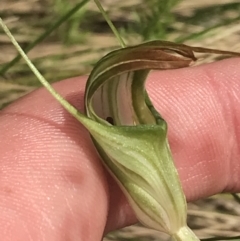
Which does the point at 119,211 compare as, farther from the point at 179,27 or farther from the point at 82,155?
the point at 179,27

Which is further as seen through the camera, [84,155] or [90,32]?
[90,32]

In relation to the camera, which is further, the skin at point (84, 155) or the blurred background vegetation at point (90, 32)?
the blurred background vegetation at point (90, 32)

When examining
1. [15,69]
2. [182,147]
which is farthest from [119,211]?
[15,69]

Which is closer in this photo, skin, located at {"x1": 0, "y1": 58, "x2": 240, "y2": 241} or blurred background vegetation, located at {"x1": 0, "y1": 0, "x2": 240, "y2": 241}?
skin, located at {"x1": 0, "y1": 58, "x2": 240, "y2": 241}
